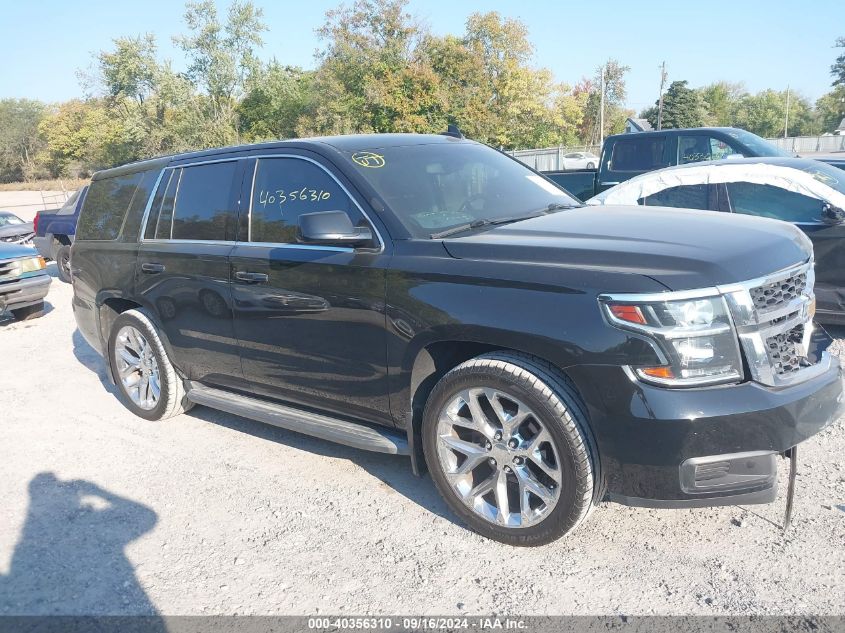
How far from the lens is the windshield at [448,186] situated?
3.77 m

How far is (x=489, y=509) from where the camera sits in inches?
131

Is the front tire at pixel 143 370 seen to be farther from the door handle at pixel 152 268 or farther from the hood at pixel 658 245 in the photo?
the hood at pixel 658 245

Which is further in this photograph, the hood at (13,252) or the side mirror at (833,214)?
the hood at (13,252)

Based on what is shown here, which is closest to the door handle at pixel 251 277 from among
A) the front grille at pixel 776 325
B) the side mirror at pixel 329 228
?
the side mirror at pixel 329 228

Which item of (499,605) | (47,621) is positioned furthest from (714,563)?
(47,621)

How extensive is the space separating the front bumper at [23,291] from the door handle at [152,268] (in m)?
5.64

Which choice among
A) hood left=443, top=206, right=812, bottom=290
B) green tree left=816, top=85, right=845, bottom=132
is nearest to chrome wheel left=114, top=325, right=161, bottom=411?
hood left=443, top=206, right=812, bottom=290

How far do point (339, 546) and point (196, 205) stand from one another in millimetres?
2597

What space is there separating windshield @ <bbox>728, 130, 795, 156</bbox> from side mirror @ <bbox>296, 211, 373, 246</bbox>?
27.4 feet

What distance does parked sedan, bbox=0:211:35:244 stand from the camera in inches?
592

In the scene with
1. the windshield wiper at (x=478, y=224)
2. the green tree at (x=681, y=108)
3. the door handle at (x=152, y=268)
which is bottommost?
the door handle at (x=152, y=268)

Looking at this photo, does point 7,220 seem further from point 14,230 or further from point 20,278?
point 20,278

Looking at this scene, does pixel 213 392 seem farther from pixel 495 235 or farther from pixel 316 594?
pixel 495 235

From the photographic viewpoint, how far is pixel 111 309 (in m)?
5.59
